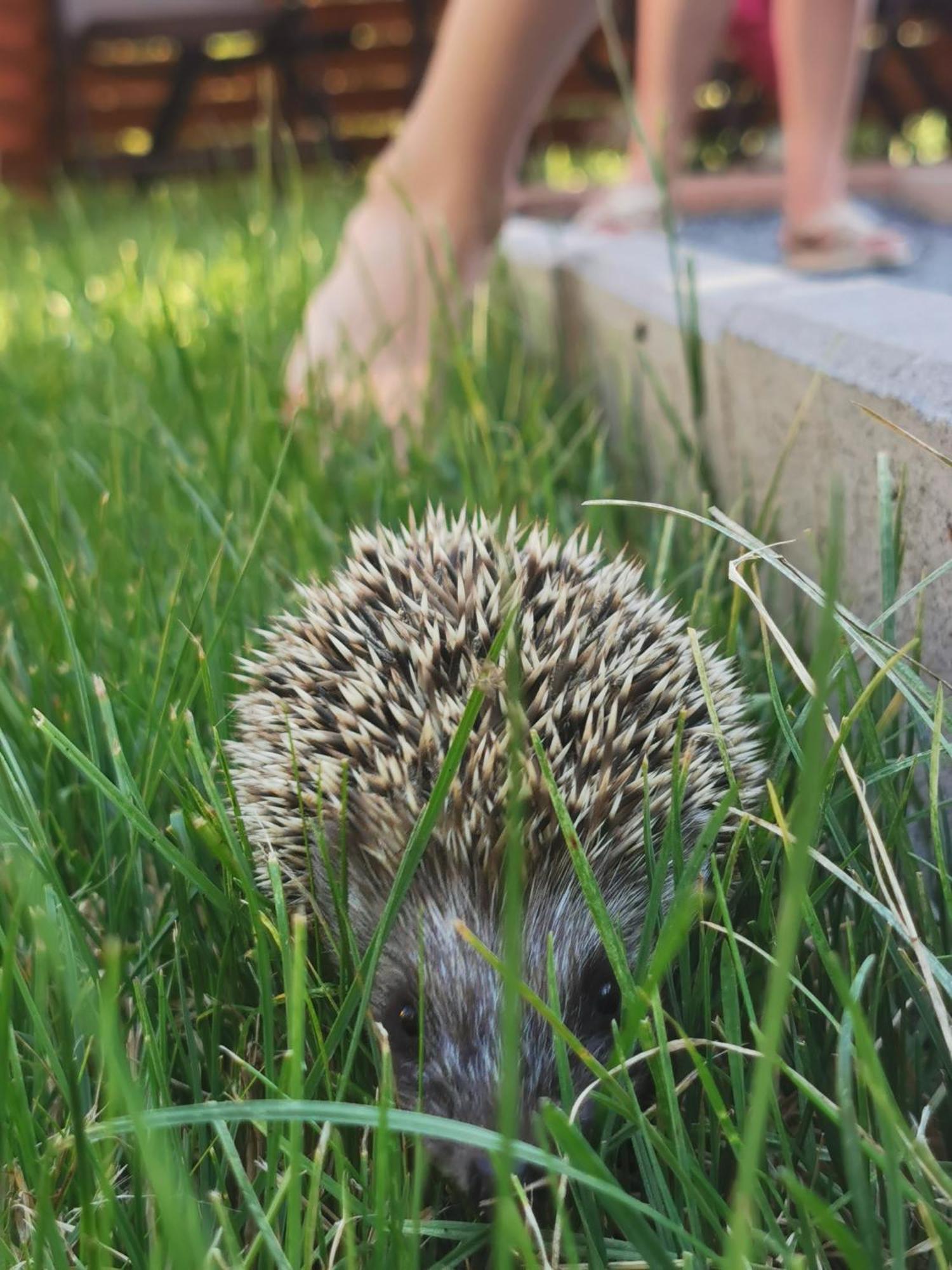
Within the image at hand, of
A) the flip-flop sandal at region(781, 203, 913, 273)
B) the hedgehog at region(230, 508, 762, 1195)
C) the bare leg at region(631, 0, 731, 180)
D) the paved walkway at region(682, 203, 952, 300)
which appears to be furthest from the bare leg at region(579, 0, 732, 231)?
the hedgehog at region(230, 508, 762, 1195)

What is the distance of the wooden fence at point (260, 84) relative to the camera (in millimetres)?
11656

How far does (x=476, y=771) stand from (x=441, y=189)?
8.04 ft

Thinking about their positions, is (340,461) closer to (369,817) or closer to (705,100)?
(369,817)

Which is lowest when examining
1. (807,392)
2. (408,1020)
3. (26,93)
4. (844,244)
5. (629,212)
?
(408,1020)

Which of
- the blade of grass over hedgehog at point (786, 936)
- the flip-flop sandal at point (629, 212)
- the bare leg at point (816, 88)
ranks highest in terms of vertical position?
the bare leg at point (816, 88)

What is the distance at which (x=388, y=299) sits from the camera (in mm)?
3492

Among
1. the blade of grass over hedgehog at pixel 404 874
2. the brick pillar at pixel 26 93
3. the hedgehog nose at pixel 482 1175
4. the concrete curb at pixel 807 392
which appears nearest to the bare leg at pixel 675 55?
the concrete curb at pixel 807 392

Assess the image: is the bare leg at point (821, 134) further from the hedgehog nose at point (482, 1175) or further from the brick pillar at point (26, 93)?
the brick pillar at point (26, 93)

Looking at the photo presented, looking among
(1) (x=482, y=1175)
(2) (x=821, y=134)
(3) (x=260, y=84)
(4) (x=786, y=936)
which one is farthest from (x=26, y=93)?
(4) (x=786, y=936)

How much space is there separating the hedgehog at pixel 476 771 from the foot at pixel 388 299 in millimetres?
1418

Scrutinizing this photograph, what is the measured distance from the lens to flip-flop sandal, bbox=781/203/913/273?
12.9ft

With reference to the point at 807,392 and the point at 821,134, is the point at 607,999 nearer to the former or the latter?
the point at 807,392

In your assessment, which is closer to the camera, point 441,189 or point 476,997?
point 476,997

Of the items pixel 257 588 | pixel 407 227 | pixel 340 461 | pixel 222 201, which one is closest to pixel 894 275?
pixel 407 227
